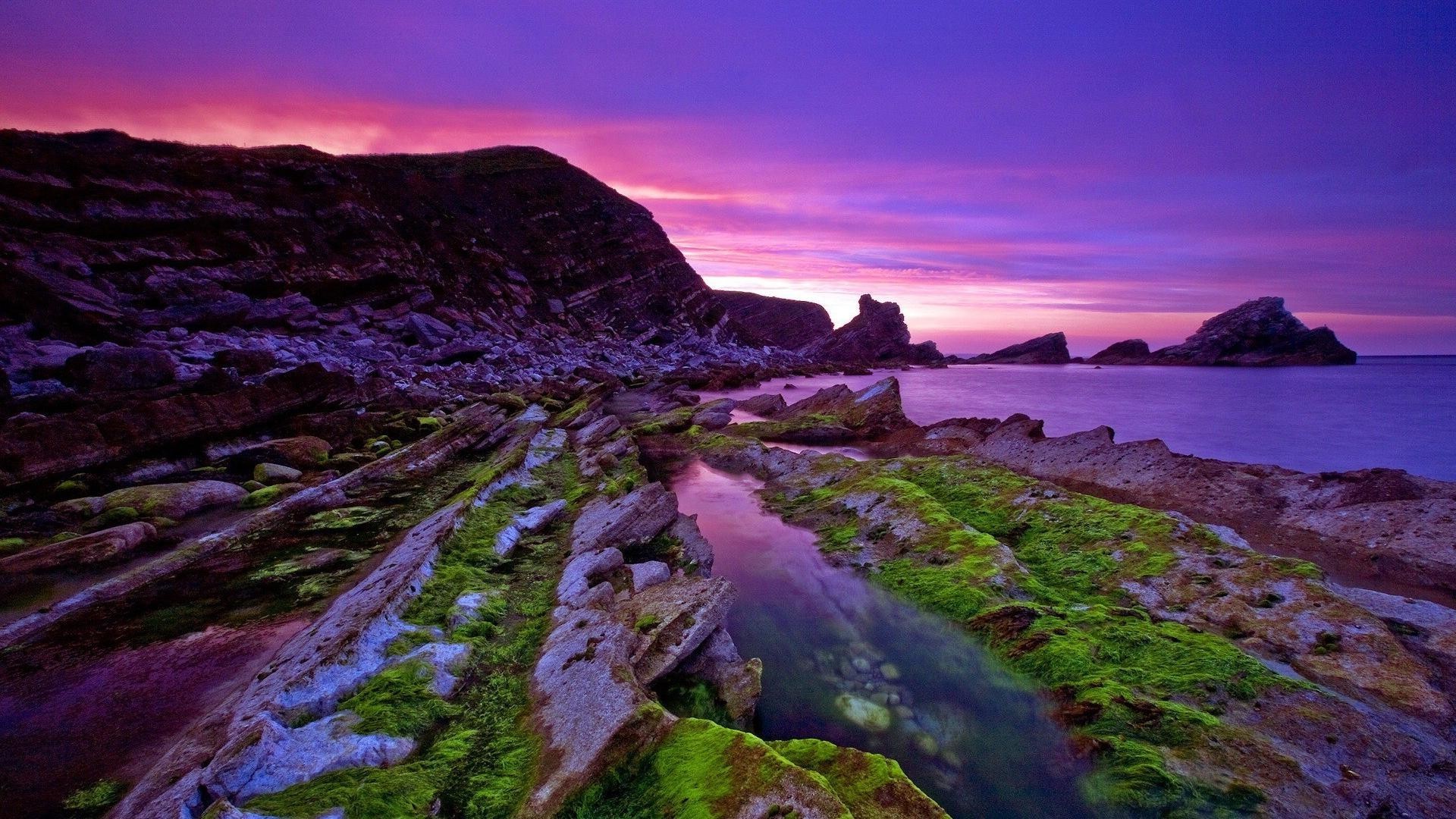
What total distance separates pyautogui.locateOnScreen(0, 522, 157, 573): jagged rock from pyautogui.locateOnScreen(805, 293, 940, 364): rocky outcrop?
111774 millimetres

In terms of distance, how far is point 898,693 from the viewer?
7785 mm

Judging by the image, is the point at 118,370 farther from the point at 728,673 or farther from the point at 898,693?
the point at 898,693

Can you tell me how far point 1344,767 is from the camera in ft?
18.5

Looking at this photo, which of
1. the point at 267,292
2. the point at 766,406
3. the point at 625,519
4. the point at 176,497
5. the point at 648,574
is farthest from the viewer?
the point at 267,292

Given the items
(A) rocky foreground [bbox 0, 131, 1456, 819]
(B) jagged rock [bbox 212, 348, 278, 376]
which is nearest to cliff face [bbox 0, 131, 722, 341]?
Answer: (A) rocky foreground [bbox 0, 131, 1456, 819]

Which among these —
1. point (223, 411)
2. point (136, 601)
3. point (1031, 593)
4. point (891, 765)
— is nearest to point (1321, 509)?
point (1031, 593)

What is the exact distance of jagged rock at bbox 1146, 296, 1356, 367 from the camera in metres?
98.9

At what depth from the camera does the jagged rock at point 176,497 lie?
1222 cm

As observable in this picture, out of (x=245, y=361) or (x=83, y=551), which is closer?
(x=83, y=551)

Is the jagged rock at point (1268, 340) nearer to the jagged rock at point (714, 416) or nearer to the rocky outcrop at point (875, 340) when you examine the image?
the rocky outcrop at point (875, 340)

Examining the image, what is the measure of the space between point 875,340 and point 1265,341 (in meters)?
70.0

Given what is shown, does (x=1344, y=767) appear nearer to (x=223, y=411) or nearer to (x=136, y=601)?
(x=136, y=601)

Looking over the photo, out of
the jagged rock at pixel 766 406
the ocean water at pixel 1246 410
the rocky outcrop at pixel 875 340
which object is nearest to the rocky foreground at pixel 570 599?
the jagged rock at pixel 766 406

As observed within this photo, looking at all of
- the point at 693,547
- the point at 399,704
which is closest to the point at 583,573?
the point at 693,547
